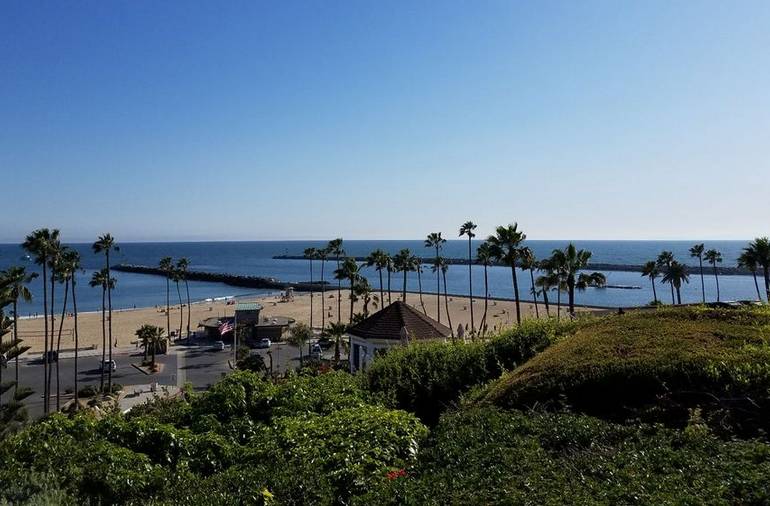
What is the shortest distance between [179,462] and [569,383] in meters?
6.15

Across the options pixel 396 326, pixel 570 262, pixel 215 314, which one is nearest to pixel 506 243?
pixel 570 262

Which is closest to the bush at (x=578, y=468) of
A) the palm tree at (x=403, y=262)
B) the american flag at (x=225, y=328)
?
the american flag at (x=225, y=328)

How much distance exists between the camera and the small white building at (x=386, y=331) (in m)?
22.4

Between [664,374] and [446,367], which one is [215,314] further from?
[664,374]

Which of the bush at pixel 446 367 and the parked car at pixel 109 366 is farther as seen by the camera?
the parked car at pixel 109 366

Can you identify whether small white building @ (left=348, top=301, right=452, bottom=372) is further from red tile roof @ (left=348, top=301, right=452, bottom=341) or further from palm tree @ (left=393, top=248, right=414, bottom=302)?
palm tree @ (left=393, top=248, right=414, bottom=302)

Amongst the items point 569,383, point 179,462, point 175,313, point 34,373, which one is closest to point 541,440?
point 569,383

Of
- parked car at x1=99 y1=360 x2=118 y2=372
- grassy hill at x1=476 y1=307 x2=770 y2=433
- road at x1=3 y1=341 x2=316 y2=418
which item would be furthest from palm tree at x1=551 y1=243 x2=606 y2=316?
parked car at x1=99 y1=360 x2=118 y2=372

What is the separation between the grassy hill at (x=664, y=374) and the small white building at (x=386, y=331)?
11882mm

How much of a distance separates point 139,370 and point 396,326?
96.6 feet

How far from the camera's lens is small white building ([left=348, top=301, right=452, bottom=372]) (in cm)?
2239

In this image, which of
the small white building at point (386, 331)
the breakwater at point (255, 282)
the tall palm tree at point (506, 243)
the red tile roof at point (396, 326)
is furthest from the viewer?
the breakwater at point (255, 282)

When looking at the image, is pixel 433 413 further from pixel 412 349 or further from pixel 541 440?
pixel 541 440

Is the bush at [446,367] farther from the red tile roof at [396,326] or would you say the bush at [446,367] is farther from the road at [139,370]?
the road at [139,370]
